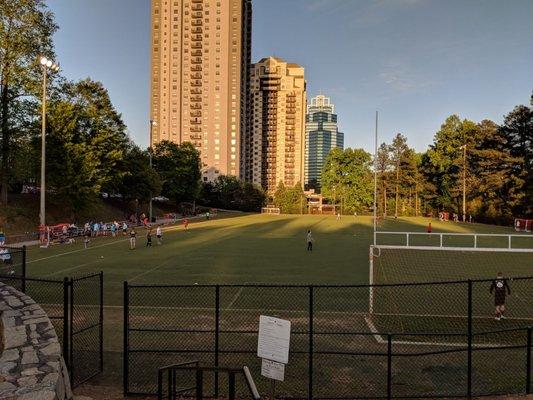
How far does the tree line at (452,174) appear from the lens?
71312mm

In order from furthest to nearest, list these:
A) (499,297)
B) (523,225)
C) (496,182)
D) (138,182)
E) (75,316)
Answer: (496,182)
(138,182)
(523,225)
(75,316)
(499,297)

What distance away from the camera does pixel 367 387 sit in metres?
9.76

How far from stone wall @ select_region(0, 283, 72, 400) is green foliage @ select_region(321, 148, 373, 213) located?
11439 cm

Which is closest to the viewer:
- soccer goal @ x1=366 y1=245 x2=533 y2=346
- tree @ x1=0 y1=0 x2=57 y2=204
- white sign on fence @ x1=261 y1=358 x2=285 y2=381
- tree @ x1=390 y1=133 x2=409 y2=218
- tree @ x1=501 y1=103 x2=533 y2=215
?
white sign on fence @ x1=261 y1=358 x2=285 y2=381

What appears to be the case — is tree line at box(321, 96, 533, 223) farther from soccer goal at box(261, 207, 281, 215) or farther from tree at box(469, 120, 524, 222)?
soccer goal at box(261, 207, 281, 215)

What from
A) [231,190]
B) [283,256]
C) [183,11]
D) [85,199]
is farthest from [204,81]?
[283,256]

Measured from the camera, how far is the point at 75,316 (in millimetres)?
15250

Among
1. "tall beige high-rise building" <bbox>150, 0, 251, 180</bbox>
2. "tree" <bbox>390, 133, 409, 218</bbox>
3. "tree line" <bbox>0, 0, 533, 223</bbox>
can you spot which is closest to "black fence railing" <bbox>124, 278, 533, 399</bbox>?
"tree line" <bbox>0, 0, 533, 223</bbox>

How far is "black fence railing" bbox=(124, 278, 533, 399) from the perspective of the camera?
9.59m

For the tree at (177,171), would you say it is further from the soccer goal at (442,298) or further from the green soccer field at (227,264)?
the soccer goal at (442,298)

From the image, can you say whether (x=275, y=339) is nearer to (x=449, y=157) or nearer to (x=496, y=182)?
(x=496, y=182)

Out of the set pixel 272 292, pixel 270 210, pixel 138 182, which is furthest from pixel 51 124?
pixel 270 210

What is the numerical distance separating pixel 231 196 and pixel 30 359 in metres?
113

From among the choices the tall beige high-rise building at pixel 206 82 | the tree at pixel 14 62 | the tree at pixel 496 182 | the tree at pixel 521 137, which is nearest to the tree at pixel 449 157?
the tree at pixel 496 182
